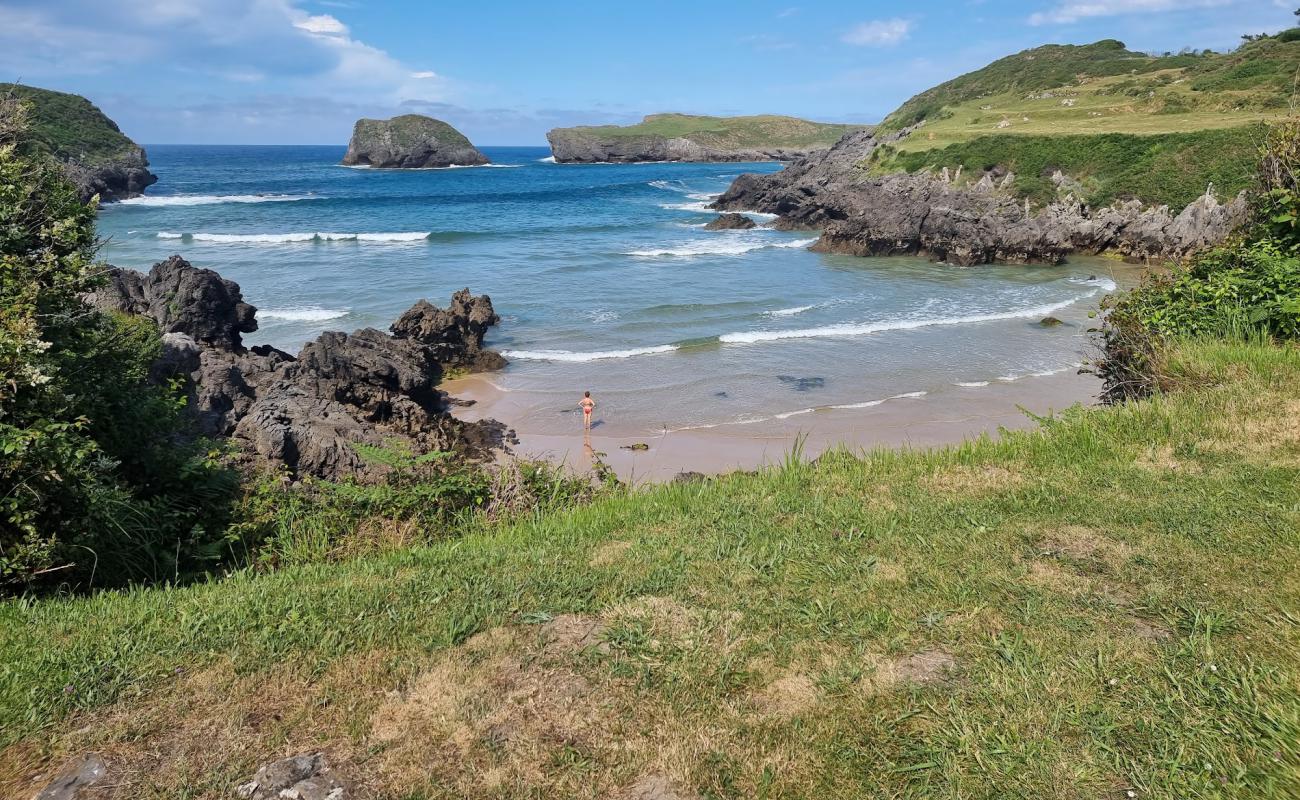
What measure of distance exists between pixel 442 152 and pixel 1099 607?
13213 cm

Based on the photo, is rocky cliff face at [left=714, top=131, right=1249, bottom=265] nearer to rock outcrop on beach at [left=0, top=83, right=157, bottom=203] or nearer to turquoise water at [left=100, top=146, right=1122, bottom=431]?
turquoise water at [left=100, top=146, right=1122, bottom=431]

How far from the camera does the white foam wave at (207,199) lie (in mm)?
65562

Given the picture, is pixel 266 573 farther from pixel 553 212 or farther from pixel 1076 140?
pixel 553 212

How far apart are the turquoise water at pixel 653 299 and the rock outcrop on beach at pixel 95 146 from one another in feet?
37.3

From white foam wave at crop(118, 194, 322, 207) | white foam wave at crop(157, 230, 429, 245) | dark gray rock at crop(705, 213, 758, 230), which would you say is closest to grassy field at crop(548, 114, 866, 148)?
white foam wave at crop(118, 194, 322, 207)

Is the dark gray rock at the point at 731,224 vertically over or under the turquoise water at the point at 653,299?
over

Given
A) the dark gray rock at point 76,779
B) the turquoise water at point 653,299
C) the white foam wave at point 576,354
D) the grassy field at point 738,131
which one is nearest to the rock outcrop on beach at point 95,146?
the turquoise water at point 653,299

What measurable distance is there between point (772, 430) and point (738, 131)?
149 metres

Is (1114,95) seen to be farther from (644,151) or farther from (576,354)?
(644,151)

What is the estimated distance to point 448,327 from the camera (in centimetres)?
2041

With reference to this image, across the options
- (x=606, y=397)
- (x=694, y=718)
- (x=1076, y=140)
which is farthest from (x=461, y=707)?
(x=1076, y=140)

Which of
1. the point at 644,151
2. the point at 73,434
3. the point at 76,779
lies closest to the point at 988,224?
the point at 73,434

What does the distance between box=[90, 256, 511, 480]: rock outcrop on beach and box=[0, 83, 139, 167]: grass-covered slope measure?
218 ft

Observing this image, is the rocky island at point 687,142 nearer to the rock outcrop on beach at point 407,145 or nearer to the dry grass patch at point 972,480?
the rock outcrop on beach at point 407,145
